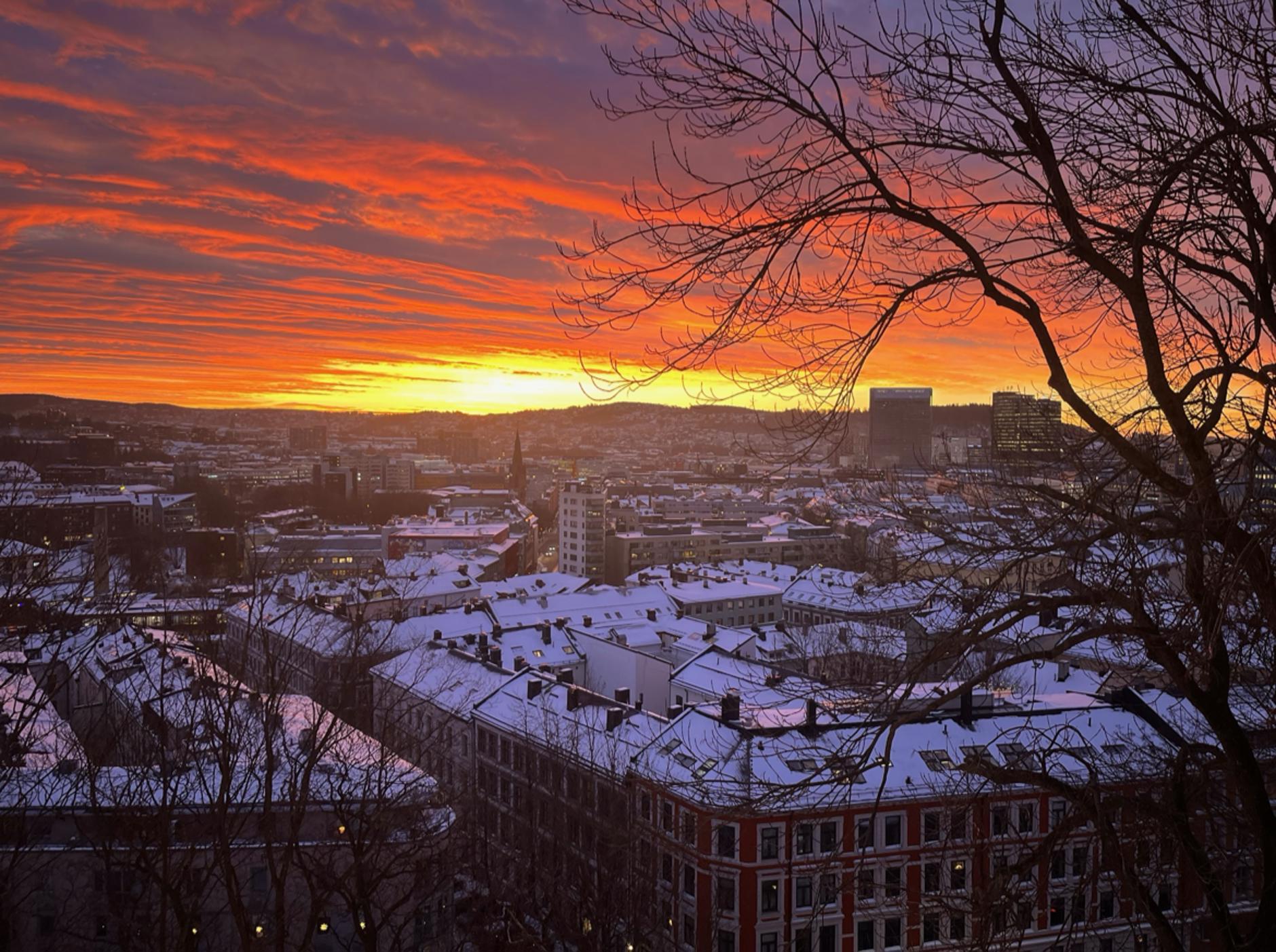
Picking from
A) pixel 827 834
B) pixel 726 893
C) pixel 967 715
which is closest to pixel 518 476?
pixel 726 893

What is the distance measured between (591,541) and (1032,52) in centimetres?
5607

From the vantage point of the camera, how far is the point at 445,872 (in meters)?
9.72

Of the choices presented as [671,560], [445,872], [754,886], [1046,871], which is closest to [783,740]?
[754,886]

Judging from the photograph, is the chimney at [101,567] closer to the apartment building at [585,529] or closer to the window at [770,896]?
the window at [770,896]

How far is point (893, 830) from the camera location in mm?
13961

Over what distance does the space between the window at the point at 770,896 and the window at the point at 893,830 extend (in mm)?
1692

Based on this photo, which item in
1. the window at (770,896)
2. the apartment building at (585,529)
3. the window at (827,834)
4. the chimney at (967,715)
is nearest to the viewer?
the window at (827,834)

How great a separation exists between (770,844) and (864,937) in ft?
6.54

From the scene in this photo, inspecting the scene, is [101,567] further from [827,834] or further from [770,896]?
[827,834]

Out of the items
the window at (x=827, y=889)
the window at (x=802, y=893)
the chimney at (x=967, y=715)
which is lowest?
the window at (x=802, y=893)

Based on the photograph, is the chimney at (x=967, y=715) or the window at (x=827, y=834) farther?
the chimney at (x=967, y=715)

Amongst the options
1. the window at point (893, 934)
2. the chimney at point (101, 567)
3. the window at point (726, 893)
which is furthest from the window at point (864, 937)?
the chimney at point (101, 567)

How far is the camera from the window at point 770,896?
552 inches

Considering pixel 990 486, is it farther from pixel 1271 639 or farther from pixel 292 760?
pixel 292 760
